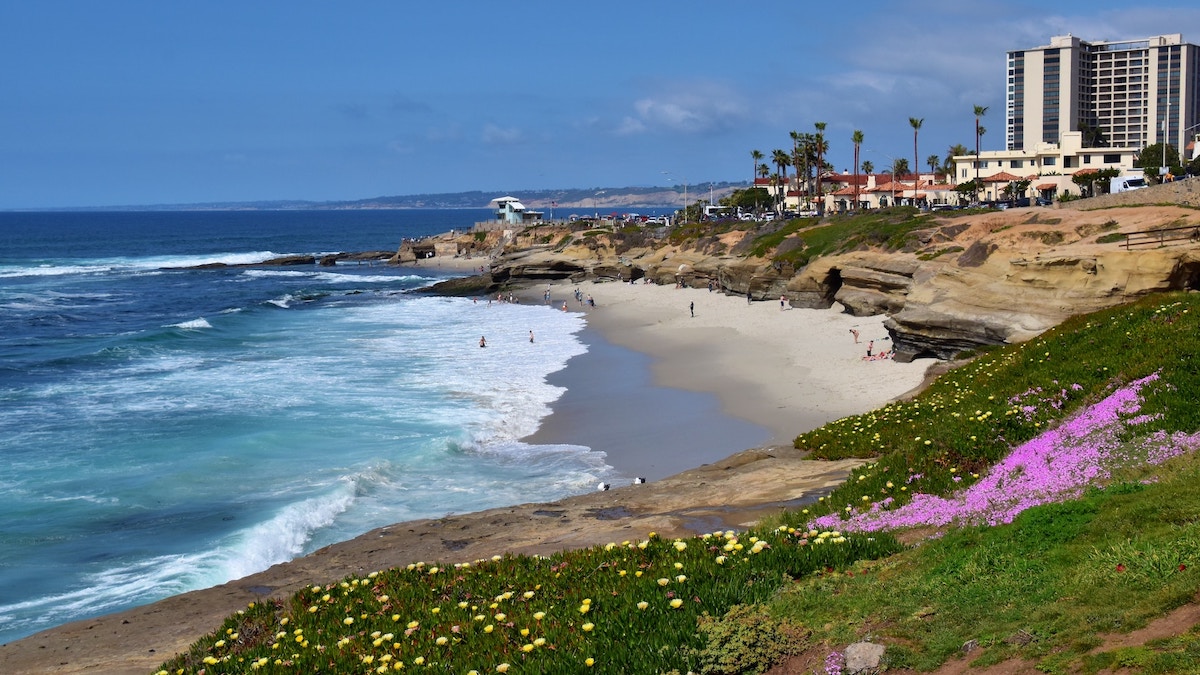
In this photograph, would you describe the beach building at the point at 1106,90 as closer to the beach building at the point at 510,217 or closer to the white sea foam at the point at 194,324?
the beach building at the point at 510,217

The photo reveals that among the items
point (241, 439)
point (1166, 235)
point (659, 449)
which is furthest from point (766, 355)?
point (241, 439)

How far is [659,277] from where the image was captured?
236 ft

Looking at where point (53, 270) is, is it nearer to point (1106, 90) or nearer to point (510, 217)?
point (510, 217)

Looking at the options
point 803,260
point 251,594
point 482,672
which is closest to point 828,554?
point 482,672

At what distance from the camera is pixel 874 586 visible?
344 inches

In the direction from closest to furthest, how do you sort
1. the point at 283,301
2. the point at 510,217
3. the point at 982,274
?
1. the point at 982,274
2. the point at 283,301
3. the point at 510,217

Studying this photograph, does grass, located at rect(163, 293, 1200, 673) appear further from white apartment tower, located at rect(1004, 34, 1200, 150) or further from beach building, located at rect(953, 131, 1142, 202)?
white apartment tower, located at rect(1004, 34, 1200, 150)

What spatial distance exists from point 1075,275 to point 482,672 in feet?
79.0

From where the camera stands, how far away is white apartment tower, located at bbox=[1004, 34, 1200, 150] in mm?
157375

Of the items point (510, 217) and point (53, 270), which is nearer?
point (53, 270)

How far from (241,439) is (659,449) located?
11.2m

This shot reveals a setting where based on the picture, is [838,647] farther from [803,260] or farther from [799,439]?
[803,260]

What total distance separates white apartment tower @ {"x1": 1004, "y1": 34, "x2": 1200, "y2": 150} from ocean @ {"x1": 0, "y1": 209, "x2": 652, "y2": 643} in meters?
126

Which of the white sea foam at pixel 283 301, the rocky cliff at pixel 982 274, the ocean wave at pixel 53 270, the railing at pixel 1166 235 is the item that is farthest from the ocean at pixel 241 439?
the ocean wave at pixel 53 270
